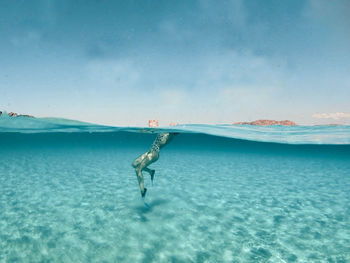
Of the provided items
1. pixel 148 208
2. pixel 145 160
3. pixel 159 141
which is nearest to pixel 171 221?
pixel 148 208

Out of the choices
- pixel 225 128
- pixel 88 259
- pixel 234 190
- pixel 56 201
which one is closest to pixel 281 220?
pixel 234 190

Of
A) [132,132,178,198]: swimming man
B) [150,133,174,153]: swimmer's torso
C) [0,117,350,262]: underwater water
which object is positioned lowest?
[0,117,350,262]: underwater water

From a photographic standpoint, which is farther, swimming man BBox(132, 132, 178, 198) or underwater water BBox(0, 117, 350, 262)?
swimming man BBox(132, 132, 178, 198)

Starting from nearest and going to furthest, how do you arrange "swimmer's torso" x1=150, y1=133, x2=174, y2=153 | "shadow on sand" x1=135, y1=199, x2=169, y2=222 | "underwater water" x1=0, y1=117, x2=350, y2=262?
"underwater water" x1=0, y1=117, x2=350, y2=262 < "shadow on sand" x1=135, y1=199, x2=169, y2=222 < "swimmer's torso" x1=150, y1=133, x2=174, y2=153

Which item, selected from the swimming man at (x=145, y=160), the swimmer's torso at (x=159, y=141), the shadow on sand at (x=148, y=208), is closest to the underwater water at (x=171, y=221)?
the shadow on sand at (x=148, y=208)

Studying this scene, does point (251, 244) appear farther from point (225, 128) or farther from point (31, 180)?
point (225, 128)

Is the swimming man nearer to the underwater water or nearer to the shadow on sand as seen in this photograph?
the shadow on sand

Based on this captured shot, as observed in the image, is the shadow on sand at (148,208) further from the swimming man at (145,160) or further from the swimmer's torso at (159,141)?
the swimmer's torso at (159,141)

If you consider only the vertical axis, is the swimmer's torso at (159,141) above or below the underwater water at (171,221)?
above

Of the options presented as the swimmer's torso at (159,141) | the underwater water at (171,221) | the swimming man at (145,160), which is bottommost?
the underwater water at (171,221)

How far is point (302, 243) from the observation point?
4.81 meters

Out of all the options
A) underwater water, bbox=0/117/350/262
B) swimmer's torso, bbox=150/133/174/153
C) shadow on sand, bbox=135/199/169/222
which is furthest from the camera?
swimmer's torso, bbox=150/133/174/153

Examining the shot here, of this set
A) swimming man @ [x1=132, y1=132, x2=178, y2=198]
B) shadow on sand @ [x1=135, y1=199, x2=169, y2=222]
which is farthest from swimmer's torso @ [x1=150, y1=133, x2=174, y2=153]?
shadow on sand @ [x1=135, y1=199, x2=169, y2=222]

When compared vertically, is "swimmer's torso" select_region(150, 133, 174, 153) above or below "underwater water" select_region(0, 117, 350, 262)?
above
